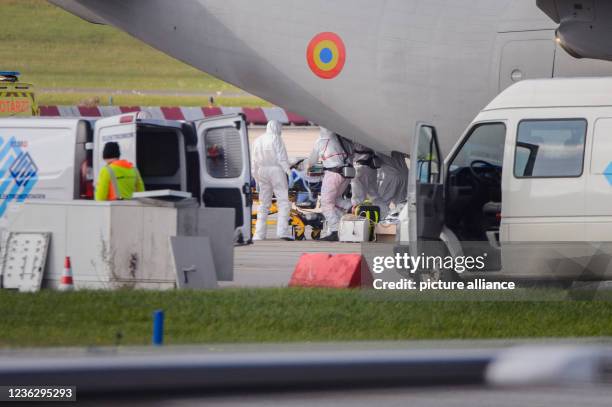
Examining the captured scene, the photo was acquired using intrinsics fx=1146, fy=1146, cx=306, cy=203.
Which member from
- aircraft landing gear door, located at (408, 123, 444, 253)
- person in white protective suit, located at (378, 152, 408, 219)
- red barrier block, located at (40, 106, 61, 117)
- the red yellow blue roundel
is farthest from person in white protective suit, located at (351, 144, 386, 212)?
red barrier block, located at (40, 106, 61, 117)

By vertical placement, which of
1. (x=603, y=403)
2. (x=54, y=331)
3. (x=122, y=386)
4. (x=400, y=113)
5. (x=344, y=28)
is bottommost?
(x=54, y=331)

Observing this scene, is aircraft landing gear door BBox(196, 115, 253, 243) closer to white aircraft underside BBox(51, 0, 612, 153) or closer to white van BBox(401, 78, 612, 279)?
white aircraft underside BBox(51, 0, 612, 153)

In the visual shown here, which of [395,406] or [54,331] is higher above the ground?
Answer: [395,406]

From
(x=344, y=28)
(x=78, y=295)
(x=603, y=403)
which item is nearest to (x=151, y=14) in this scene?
(x=344, y=28)

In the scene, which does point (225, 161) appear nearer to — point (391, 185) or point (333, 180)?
point (333, 180)

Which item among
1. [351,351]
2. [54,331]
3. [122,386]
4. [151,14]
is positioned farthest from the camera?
[151,14]

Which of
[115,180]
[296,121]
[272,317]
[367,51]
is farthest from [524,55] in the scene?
[296,121]

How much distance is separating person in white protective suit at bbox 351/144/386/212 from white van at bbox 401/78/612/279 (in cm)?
751

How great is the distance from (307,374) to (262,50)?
47.7 ft

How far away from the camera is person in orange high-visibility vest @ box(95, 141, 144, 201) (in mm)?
13047

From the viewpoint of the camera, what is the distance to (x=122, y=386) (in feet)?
8.43

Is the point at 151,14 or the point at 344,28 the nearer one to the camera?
the point at 344,28

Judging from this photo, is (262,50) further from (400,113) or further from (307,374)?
(307,374)

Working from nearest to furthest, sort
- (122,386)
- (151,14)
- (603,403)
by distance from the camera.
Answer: (122,386) < (603,403) < (151,14)
